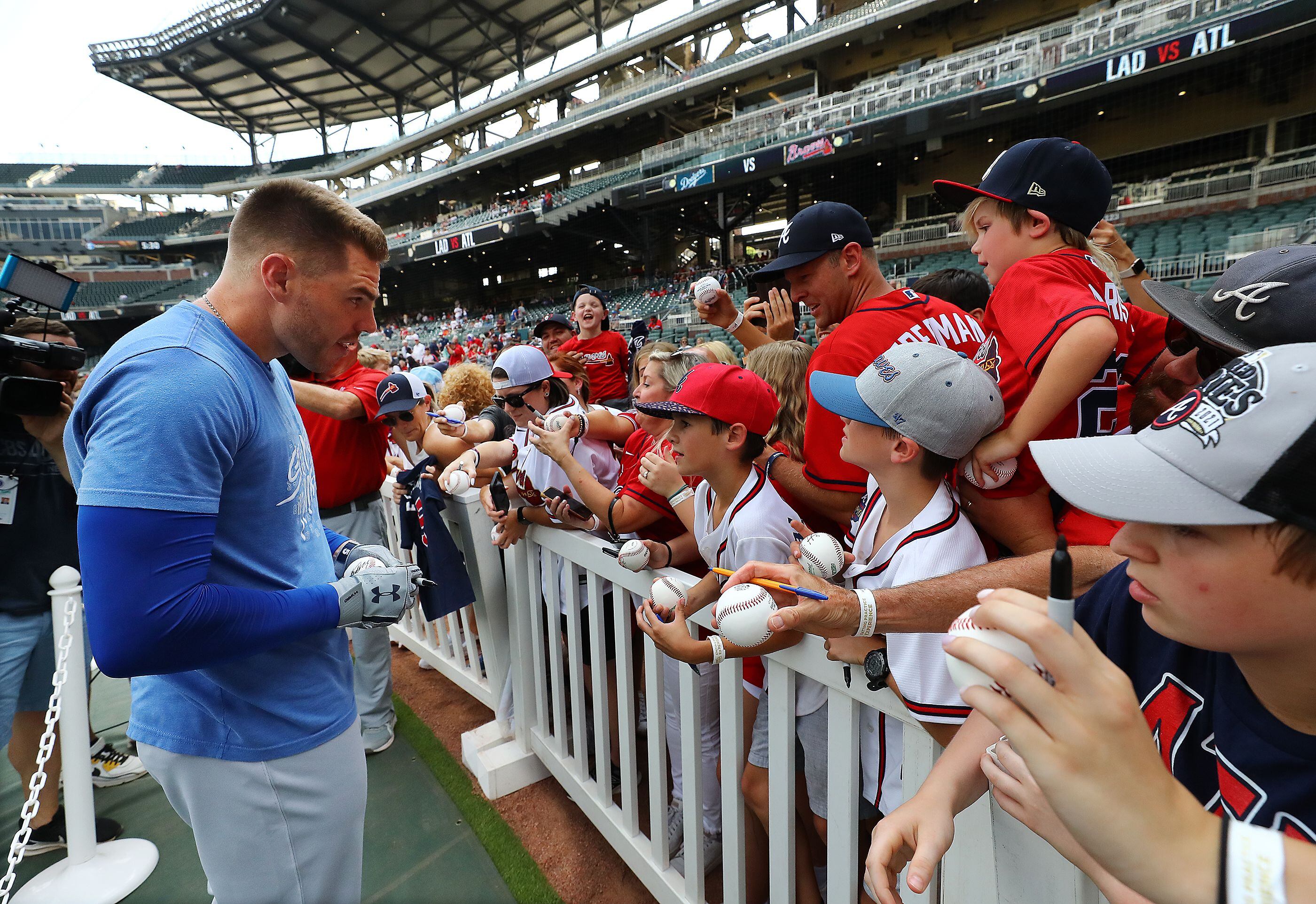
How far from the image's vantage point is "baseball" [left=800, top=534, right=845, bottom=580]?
4.50 ft

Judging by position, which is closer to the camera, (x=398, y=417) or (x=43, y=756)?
(x=43, y=756)

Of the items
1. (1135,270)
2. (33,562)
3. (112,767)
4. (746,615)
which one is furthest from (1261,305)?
(112,767)

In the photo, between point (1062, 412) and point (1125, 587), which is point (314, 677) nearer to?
point (1125, 587)

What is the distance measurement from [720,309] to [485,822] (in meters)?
2.58

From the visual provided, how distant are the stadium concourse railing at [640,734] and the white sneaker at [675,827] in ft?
0.37

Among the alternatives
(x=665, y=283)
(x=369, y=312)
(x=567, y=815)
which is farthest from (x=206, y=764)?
(x=665, y=283)

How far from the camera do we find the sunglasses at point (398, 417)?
3.08 m

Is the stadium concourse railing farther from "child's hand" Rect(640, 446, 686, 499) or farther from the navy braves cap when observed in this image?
the navy braves cap

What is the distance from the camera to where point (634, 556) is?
183cm

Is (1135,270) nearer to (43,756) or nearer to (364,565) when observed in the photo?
(364,565)

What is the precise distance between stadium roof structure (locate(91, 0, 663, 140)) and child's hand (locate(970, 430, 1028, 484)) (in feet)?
115

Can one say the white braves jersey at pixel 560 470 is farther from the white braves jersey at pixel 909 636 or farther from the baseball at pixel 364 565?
the white braves jersey at pixel 909 636

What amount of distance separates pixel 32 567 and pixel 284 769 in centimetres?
205

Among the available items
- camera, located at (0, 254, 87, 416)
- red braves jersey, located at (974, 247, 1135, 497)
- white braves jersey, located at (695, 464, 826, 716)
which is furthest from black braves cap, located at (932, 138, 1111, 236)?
camera, located at (0, 254, 87, 416)
